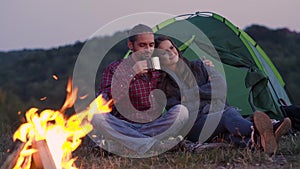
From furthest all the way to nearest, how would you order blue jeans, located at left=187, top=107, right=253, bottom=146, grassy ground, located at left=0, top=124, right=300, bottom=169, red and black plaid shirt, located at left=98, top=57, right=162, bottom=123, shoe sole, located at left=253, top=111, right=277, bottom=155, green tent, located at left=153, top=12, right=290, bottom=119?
green tent, located at left=153, top=12, right=290, bottom=119
red and black plaid shirt, located at left=98, top=57, right=162, bottom=123
blue jeans, located at left=187, top=107, right=253, bottom=146
shoe sole, located at left=253, top=111, right=277, bottom=155
grassy ground, located at left=0, top=124, right=300, bottom=169

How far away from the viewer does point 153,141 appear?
3.59 m

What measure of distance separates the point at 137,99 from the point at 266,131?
1.07 m

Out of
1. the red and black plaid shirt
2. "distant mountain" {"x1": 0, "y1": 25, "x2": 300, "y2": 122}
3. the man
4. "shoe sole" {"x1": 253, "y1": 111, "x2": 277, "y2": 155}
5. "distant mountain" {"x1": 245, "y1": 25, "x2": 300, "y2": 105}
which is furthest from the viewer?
"distant mountain" {"x1": 245, "y1": 25, "x2": 300, "y2": 105}

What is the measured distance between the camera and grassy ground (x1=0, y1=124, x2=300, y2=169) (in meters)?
3.19

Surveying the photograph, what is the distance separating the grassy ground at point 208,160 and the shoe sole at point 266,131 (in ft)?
0.22

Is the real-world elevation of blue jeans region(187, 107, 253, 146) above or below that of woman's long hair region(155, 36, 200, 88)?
below

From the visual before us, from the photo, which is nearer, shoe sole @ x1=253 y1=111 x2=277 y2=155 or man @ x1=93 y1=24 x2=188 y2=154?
shoe sole @ x1=253 y1=111 x2=277 y2=155

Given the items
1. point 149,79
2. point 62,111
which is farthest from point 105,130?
point 62,111

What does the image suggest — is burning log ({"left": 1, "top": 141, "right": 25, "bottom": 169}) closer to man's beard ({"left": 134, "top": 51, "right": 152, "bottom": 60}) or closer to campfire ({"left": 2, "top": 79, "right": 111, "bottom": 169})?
campfire ({"left": 2, "top": 79, "right": 111, "bottom": 169})

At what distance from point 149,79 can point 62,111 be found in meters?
1.39

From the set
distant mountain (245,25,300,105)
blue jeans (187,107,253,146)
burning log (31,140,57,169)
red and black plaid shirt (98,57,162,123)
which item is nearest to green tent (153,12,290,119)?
blue jeans (187,107,253,146)

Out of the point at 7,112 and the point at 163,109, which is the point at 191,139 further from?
the point at 7,112

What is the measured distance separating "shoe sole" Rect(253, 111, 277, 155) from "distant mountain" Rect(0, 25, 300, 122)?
11.3 feet

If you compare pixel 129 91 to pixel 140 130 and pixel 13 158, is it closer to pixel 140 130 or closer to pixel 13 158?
pixel 140 130
